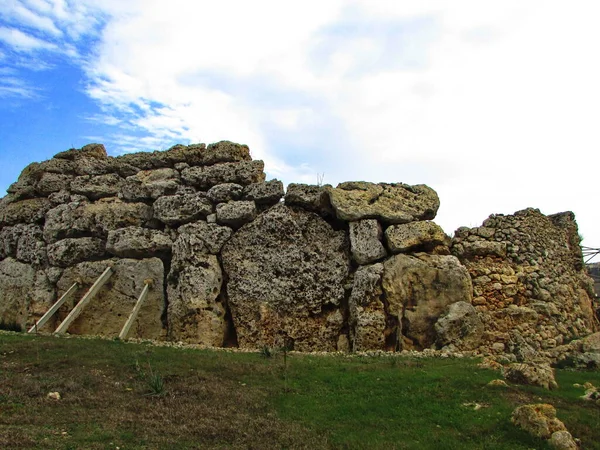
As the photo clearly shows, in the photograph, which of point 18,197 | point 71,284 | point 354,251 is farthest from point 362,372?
point 18,197

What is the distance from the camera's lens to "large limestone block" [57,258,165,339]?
17.9 metres

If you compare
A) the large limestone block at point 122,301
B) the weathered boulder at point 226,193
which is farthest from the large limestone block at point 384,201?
the large limestone block at point 122,301

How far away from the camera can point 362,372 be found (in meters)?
11.8

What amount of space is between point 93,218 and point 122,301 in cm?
338

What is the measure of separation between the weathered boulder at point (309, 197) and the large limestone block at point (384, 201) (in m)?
0.47

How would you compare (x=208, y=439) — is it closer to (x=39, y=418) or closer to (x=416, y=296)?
(x=39, y=418)

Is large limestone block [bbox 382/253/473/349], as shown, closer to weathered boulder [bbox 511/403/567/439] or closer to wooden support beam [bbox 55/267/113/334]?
weathered boulder [bbox 511/403/567/439]

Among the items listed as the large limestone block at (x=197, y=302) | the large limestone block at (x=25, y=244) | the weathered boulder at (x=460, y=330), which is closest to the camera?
the weathered boulder at (x=460, y=330)

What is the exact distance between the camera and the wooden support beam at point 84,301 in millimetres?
16594

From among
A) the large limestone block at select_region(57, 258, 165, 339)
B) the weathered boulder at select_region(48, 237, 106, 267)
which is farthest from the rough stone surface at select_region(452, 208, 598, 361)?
the weathered boulder at select_region(48, 237, 106, 267)

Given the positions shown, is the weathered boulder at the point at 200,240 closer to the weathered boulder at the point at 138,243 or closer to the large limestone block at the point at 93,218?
the weathered boulder at the point at 138,243

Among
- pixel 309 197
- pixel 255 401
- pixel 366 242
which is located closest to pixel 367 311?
pixel 366 242

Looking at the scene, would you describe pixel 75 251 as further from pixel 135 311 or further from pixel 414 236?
pixel 414 236

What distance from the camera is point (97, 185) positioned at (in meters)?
20.4
